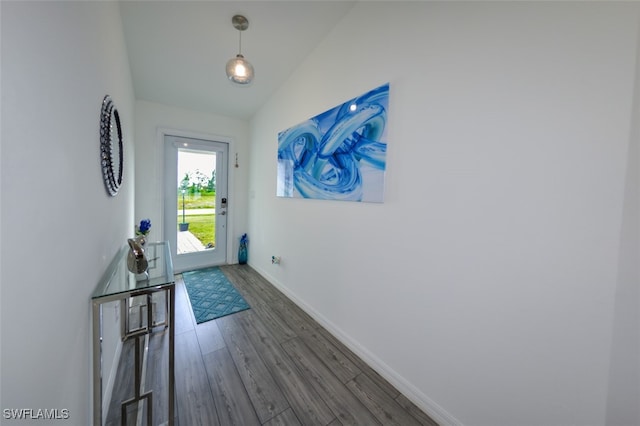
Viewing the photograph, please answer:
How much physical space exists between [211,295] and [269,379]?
1.52 m

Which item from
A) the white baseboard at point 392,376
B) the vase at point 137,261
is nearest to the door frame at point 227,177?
the white baseboard at point 392,376

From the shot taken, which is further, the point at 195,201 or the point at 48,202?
the point at 195,201

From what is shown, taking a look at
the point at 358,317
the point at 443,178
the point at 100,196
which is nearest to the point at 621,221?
the point at 443,178

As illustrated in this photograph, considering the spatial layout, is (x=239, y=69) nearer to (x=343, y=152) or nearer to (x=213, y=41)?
(x=213, y=41)

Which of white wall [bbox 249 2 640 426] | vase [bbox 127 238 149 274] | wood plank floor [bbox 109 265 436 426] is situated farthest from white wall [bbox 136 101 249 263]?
white wall [bbox 249 2 640 426]

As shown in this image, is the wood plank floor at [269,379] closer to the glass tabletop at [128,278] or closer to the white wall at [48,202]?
the white wall at [48,202]

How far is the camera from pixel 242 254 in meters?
3.80

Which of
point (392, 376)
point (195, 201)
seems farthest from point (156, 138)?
point (392, 376)

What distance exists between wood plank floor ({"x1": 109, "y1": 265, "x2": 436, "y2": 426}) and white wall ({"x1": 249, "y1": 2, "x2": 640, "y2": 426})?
17 cm

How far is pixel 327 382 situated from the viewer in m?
1.50

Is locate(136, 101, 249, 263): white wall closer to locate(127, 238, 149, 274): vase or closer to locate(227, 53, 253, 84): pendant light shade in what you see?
locate(227, 53, 253, 84): pendant light shade

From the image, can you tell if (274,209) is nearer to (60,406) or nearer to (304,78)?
(304,78)

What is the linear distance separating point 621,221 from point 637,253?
0.37 ft

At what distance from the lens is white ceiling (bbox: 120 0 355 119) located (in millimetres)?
1700
